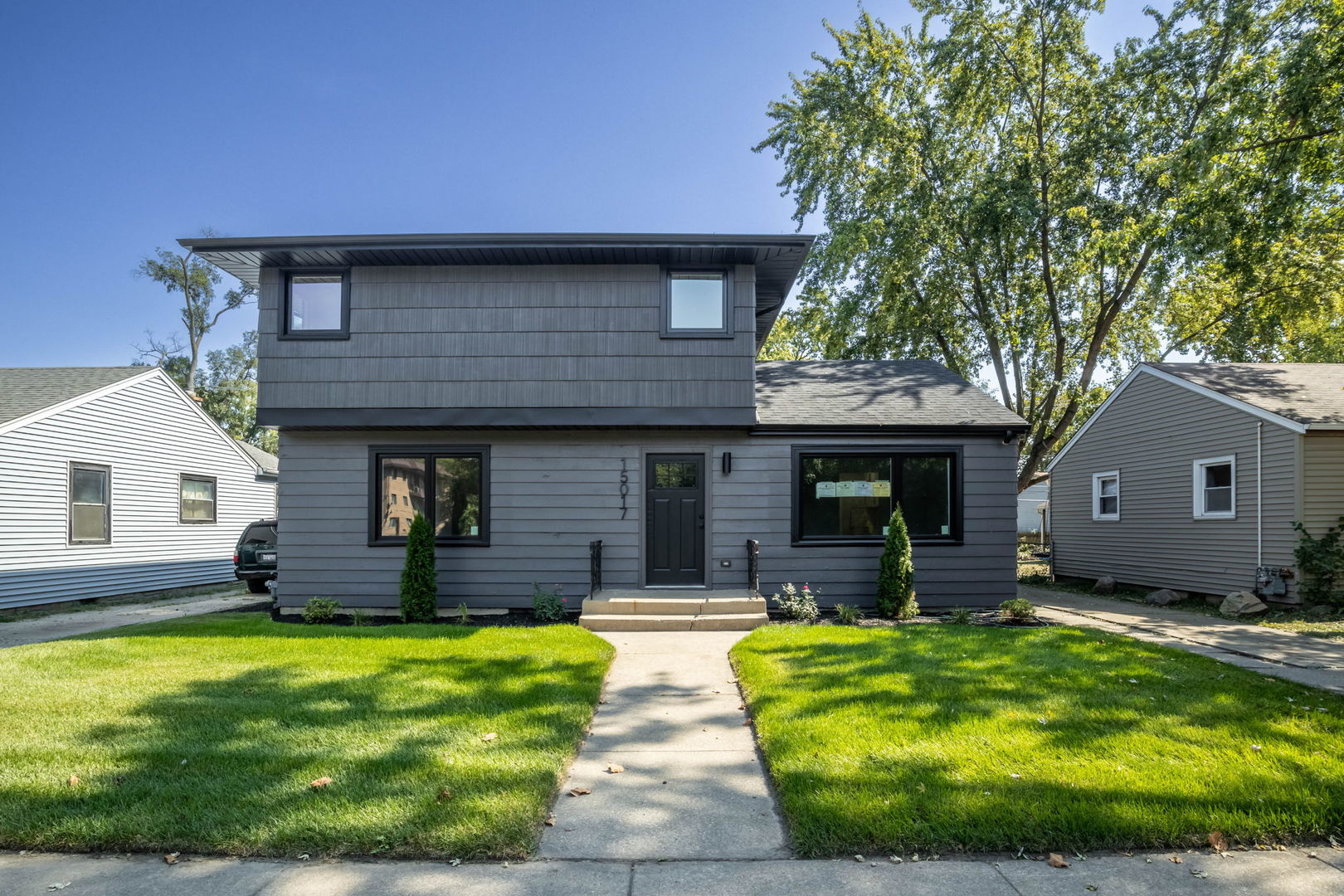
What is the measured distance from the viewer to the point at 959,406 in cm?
1086

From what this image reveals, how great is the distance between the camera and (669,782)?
13.2 ft

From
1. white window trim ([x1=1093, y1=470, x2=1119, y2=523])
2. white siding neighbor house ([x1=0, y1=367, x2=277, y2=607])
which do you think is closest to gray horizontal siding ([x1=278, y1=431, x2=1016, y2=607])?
white siding neighbor house ([x1=0, y1=367, x2=277, y2=607])

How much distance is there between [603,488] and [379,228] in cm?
476

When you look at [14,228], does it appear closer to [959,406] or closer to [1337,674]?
[959,406]

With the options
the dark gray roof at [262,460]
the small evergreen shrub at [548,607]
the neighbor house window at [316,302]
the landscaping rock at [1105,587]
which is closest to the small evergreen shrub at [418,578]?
the small evergreen shrub at [548,607]

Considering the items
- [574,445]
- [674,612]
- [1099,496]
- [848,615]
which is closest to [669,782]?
[674,612]

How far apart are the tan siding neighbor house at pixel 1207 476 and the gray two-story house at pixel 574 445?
4.66 meters

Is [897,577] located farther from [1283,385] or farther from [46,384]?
[46,384]

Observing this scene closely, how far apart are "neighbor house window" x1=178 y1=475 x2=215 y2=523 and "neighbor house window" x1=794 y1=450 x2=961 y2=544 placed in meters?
14.3

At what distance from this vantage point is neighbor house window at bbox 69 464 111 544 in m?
13.6

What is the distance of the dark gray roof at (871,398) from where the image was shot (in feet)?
33.6

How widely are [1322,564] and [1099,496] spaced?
550 cm

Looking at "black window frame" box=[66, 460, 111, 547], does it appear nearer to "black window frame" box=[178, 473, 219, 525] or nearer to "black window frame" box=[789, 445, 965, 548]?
"black window frame" box=[178, 473, 219, 525]

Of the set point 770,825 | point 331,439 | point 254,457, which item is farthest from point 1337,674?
point 254,457
